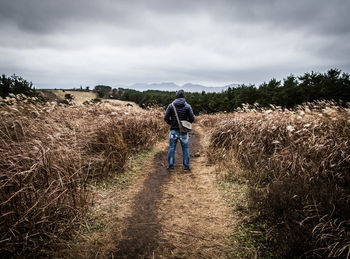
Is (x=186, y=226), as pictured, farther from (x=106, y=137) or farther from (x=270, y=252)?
(x=106, y=137)

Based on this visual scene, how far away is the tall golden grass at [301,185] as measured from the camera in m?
2.12

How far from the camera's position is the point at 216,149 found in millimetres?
6766

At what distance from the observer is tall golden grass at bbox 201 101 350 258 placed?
2119 millimetres

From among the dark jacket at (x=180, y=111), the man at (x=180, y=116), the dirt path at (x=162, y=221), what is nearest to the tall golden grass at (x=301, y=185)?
the dirt path at (x=162, y=221)

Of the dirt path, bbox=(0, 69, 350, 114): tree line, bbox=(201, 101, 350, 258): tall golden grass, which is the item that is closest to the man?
the dirt path

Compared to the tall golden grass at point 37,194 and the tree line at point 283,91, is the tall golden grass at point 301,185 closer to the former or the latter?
the tall golden grass at point 37,194

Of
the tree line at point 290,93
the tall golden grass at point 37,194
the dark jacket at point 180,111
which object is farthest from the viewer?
the tree line at point 290,93

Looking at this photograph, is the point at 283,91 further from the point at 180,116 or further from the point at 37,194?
the point at 37,194

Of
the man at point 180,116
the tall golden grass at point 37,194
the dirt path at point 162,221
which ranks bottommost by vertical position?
the dirt path at point 162,221

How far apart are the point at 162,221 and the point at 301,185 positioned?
2431mm

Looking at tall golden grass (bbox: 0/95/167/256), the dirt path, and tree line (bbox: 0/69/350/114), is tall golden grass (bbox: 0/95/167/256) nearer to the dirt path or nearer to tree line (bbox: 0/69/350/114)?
the dirt path

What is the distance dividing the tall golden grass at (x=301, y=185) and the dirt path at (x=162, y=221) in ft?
2.48

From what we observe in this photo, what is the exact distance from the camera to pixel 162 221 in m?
3.14

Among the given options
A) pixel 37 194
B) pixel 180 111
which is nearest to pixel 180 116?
pixel 180 111
